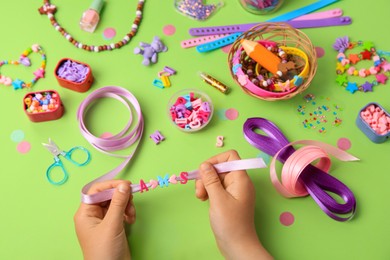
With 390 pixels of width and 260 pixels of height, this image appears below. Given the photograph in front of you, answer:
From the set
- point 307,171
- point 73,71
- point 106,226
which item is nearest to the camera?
point 106,226

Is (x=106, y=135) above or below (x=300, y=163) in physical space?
above

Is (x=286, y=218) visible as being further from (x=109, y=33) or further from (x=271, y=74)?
(x=109, y=33)

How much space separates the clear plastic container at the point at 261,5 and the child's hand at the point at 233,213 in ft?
1.58

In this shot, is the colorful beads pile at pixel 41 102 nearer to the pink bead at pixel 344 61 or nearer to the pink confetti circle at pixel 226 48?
the pink confetti circle at pixel 226 48

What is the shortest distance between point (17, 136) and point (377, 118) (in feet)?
2.88

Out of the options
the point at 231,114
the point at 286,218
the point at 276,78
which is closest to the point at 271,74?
the point at 276,78

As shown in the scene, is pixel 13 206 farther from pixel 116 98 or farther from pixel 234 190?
pixel 234 190

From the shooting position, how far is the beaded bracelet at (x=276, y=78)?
3.17 feet

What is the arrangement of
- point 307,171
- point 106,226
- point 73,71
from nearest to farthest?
point 106,226 → point 307,171 → point 73,71

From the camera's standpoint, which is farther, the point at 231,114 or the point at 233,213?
the point at 231,114

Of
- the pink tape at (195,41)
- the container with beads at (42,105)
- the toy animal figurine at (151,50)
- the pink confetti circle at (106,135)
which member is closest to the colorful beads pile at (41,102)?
the container with beads at (42,105)

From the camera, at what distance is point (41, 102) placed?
101 cm

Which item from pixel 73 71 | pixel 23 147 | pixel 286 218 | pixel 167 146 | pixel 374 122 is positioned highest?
pixel 73 71

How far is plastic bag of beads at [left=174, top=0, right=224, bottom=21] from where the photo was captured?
44.4 inches
